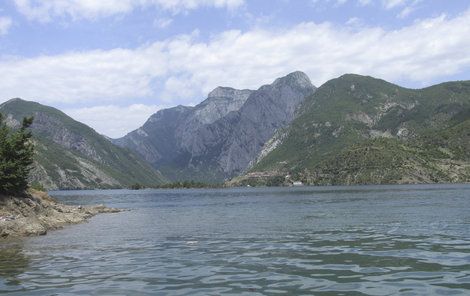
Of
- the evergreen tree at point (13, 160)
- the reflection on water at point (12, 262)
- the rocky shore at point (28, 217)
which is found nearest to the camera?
the reflection on water at point (12, 262)

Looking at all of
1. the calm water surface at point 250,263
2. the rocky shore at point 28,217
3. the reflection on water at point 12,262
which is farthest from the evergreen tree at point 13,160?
the reflection on water at point 12,262

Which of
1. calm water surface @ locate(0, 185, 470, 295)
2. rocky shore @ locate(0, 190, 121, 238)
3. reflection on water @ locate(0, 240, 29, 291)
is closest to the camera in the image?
calm water surface @ locate(0, 185, 470, 295)

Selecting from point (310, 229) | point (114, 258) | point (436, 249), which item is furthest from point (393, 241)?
point (114, 258)

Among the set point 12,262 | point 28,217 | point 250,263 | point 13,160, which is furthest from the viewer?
point 13,160

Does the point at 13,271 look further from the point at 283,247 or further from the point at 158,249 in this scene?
the point at 283,247

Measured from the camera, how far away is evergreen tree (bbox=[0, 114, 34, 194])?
69.5 meters

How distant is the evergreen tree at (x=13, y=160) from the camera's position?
228ft

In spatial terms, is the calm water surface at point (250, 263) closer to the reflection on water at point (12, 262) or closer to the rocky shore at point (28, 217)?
the reflection on water at point (12, 262)

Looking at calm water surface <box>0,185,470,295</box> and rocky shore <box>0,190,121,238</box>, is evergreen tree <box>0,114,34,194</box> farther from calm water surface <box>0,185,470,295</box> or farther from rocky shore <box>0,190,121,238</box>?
calm water surface <box>0,185,470,295</box>

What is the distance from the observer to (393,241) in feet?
137

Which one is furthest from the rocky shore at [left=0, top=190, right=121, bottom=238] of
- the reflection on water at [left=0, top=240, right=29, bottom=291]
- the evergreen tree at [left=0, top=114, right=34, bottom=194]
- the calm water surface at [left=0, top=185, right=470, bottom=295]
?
the reflection on water at [left=0, top=240, right=29, bottom=291]

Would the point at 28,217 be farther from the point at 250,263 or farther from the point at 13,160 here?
the point at 250,263

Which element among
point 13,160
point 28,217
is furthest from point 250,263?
point 13,160

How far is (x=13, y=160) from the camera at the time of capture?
73938 mm
